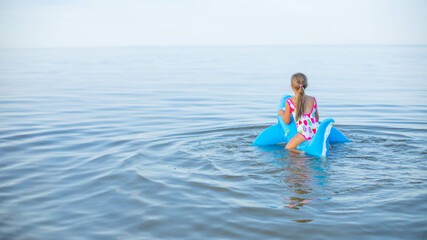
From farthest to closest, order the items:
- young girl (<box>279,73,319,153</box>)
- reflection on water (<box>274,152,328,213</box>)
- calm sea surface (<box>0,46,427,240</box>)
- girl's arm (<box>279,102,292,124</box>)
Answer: girl's arm (<box>279,102,292,124</box>), young girl (<box>279,73,319,153</box>), reflection on water (<box>274,152,328,213</box>), calm sea surface (<box>0,46,427,240</box>)

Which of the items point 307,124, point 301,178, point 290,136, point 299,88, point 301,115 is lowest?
point 301,178

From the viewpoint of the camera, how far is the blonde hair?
21.7 feet

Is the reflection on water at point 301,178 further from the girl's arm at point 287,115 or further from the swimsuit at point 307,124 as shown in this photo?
the girl's arm at point 287,115

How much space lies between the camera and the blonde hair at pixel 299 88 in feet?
21.7

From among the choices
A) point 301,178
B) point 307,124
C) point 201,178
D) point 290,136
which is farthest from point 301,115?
point 201,178

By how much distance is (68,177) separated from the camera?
5.72 m

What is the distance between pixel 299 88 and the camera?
6.69 meters

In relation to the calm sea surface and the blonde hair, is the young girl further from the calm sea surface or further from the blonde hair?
the calm sea surface

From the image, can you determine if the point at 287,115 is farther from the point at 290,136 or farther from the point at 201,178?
the point at 201,178

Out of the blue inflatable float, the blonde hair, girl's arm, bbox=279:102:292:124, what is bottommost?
the blue inflatable float

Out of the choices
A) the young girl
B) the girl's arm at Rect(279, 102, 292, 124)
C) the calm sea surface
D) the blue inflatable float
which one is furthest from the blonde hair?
the calm sea surface

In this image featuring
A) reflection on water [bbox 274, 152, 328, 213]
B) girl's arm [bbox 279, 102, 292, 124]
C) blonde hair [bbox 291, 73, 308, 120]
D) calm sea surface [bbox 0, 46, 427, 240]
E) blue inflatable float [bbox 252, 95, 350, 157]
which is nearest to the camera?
calm sea surface [bbox 0, 46, 427, 240]

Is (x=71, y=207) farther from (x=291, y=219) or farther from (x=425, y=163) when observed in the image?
(x=425, y=163)

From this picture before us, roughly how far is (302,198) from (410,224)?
1142mm
